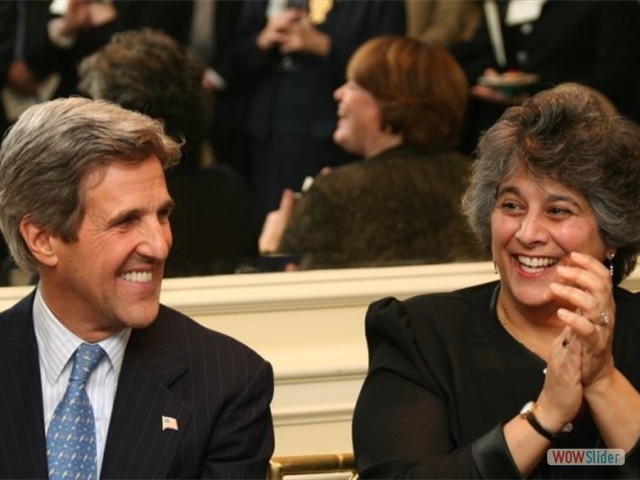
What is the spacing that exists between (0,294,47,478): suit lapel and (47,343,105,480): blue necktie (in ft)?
0.07

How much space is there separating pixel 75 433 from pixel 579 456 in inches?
37.5

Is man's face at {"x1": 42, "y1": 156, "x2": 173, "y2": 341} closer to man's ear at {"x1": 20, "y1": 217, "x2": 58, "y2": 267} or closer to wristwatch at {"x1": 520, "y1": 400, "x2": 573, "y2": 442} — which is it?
man's ear at {"x1": 20, "y1": 217, "x2": 58, "y2": 267}

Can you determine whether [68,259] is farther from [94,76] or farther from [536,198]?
[94,76]

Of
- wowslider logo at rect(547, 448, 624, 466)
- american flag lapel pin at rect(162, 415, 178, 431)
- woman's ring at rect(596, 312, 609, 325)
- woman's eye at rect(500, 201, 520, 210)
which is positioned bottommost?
wowslider logo at rect(547, 448, 624, 466)

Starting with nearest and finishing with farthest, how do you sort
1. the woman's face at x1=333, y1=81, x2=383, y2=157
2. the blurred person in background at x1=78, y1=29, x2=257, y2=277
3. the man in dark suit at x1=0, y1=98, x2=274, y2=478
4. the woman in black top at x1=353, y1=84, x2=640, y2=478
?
the man in dark suit at x1=0, y1=98, x2=274, y2=478 → the woman in black top at x1=353, y1=84, x2=640, y2=478 → the blurred person in background at x1=78, y1=29, x2=257, y2=277 → the woman's face at x1=333, y1=81, x2=383, y2=157

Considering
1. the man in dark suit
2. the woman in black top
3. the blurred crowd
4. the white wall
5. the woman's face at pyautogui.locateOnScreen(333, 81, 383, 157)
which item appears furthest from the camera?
the blurred crowd

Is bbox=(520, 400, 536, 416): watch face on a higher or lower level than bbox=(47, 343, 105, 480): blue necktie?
higher

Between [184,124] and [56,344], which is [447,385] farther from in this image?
[184,124]

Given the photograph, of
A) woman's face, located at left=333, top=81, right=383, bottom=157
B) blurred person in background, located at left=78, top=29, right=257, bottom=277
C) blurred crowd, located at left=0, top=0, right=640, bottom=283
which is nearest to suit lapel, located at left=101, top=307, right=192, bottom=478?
blurred person in background, located at left=78, top=29, right=257, bottom=277

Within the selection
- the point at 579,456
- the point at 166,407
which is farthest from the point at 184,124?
the point at 579,456

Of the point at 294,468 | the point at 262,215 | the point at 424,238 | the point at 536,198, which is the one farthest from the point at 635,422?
Answer: the point at 262,215

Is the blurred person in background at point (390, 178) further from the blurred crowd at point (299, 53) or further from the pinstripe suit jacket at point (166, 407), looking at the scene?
the pinstripe suit jacket at point (166, 407)

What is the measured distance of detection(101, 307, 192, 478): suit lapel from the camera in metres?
2.75

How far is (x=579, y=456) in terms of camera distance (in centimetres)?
292
